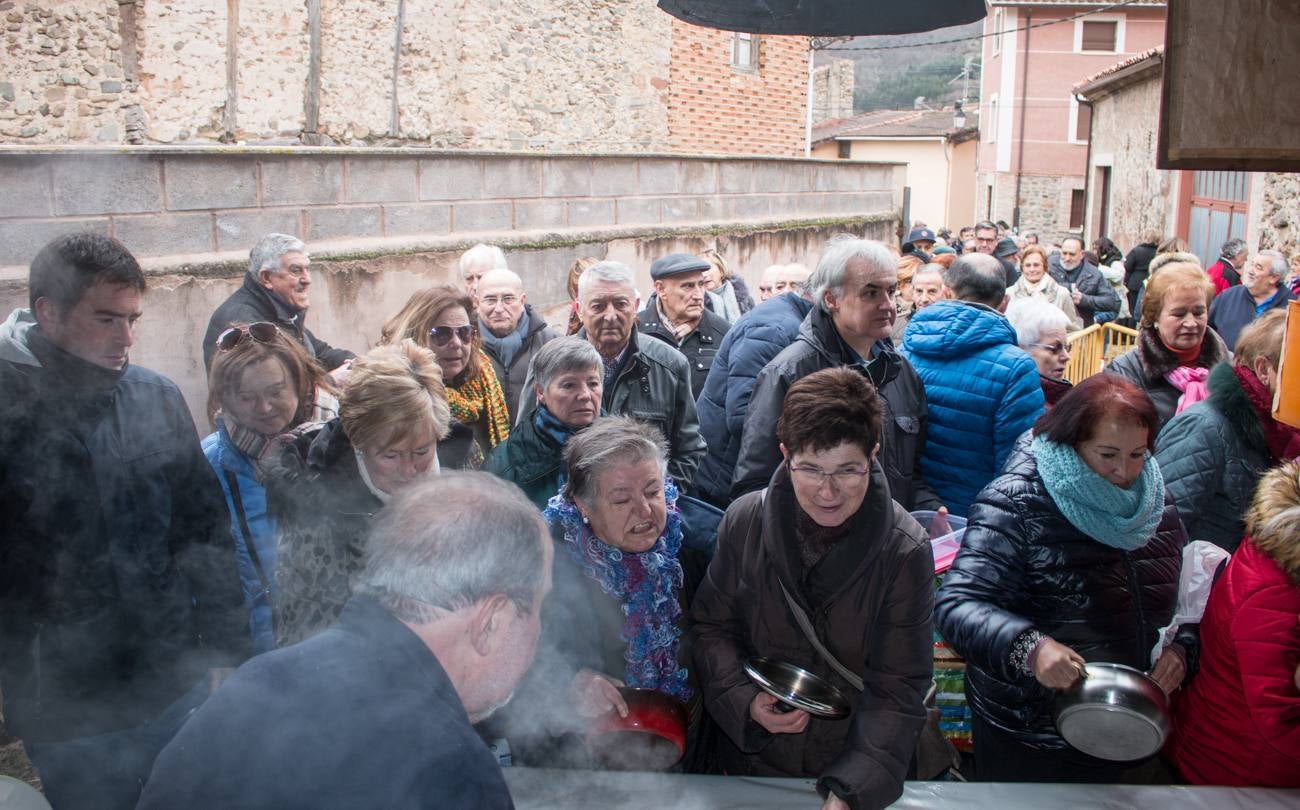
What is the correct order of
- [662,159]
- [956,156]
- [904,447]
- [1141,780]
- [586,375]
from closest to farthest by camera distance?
[1141,780] → [586,375] → [904,447] → [662,159] → [956,156]

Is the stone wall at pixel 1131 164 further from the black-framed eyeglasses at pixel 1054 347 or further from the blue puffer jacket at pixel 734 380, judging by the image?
the blue puffer jacket at pixel 734 380

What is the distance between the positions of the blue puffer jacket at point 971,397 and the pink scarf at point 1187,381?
24.4 inches

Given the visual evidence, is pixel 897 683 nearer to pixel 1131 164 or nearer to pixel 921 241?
pixel 921 241

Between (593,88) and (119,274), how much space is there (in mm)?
9160

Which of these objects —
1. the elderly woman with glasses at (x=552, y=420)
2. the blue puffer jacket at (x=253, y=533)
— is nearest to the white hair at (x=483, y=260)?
the elderly woman with glasses at (x=552, y=420)

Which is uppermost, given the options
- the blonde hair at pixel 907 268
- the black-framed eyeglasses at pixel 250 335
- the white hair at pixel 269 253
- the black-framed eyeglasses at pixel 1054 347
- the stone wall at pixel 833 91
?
the stone wall at pixel 833 91

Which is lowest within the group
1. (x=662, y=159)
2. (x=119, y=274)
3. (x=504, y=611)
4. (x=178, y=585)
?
(x=178, y=585)

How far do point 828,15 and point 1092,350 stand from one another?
6684mm

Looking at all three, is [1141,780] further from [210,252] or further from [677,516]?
[210,252]

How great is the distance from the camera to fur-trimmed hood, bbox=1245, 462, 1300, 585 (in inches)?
90.7

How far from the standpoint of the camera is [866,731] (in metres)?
2.31

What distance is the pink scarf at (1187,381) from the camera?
365cm

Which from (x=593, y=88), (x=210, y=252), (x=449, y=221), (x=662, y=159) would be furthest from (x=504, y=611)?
(x=593, y=88)

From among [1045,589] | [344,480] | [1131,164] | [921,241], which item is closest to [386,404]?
[344,480]
